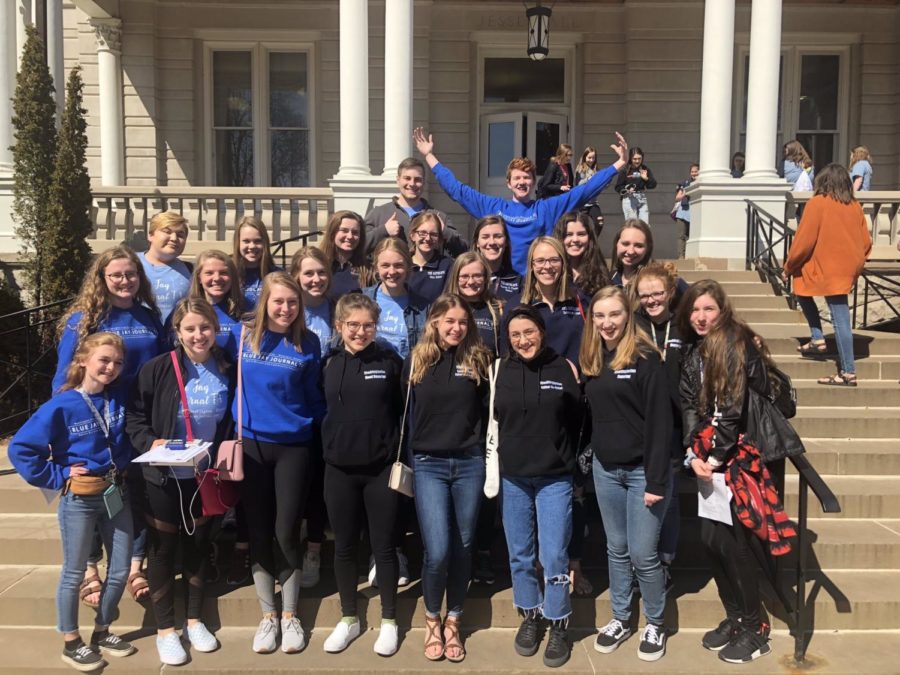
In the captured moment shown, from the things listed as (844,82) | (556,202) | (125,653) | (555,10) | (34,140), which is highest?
(555,10)

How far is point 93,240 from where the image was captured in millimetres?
10812

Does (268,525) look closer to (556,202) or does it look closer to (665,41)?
(556,202)

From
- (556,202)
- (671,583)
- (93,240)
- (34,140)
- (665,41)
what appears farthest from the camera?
(665,41)

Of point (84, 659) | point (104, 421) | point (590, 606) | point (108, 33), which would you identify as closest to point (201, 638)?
point (84, 659)

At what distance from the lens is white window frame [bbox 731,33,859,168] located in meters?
14.0

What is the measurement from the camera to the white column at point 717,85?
421 inches

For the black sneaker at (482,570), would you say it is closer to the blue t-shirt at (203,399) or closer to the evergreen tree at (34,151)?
the blue t-shirt at (203,399)

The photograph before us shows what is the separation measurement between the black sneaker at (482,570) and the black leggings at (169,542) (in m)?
1.58

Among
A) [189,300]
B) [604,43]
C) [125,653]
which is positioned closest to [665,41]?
[604,43]

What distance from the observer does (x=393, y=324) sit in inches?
177

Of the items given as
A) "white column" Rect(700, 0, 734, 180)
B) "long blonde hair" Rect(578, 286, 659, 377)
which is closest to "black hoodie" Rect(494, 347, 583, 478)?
"long blonde hair" Rect(578, 286, 659, 377)

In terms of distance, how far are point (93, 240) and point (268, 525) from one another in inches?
322

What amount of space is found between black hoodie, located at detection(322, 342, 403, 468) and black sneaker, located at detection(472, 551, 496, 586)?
106cm

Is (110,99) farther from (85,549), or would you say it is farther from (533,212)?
(85,549)
